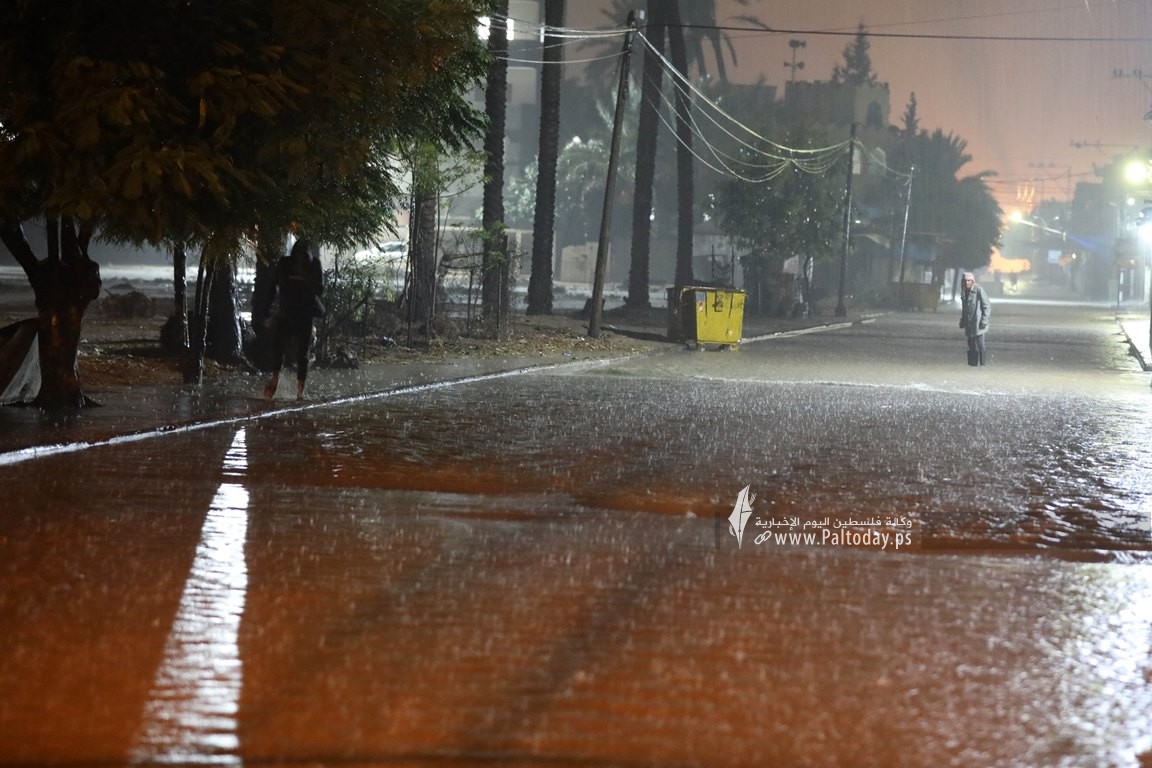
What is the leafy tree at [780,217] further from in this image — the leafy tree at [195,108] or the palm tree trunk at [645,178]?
the leafy tree at [195,108]

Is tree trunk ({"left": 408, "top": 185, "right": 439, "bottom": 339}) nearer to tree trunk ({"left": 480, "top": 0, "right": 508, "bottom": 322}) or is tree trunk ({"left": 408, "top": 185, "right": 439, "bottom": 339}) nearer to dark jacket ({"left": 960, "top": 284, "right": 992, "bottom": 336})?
tree trunk ({"left": 480, "top": 0, "right": 508, "bottom": 322})

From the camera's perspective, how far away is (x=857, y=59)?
5049 inches

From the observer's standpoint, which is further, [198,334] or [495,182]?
[495,182]

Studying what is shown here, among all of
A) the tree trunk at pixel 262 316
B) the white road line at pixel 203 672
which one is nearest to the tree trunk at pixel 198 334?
the tree trunk at pixel 262 316

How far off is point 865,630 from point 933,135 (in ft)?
305

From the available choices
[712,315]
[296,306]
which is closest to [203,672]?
[296,306]

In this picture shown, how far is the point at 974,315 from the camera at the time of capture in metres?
24.4

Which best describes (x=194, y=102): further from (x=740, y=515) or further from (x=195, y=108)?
(x=740, y=515)

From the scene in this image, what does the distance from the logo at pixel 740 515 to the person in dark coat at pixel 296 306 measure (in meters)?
6.70

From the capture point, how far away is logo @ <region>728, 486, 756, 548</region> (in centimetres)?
863

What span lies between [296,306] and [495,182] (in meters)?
15.3

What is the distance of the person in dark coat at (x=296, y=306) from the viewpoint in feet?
50.5

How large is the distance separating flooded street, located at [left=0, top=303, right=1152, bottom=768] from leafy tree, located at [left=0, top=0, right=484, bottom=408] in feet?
6.44

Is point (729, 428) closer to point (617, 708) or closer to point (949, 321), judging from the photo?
point (617, 708)
